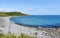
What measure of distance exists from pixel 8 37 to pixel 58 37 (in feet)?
→ 10.4

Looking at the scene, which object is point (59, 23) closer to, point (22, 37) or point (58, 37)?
point (58, 37)

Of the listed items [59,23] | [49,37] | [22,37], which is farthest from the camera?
[59,23]

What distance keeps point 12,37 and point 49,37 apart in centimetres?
305

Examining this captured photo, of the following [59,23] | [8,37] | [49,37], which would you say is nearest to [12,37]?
[8,37]

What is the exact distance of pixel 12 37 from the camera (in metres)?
2.66

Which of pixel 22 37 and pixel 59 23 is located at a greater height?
pixel 22 37

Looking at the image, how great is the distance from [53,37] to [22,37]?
3.25 m

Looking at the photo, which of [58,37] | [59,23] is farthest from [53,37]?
[59,23]

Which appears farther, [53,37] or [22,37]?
[53,37]

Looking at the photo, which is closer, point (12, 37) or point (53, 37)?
point (12, 37)

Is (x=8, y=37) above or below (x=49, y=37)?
above

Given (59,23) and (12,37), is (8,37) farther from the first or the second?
(59,23)

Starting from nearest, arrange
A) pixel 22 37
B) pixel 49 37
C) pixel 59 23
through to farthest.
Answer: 1. pixel 22 37
2. pixel 49 37
3. pixel 59 23

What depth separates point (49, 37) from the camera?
5.58 m
